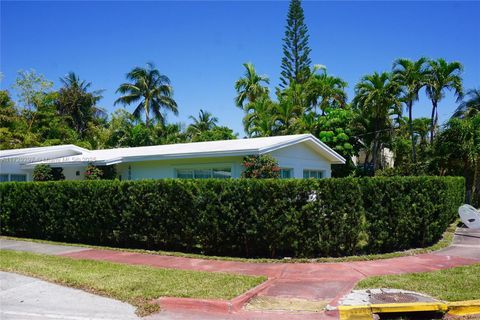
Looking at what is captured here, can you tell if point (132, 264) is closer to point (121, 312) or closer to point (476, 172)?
point (121, 312)

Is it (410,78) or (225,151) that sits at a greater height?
(410,78)

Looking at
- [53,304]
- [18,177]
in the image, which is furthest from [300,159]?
Result: [18,177]

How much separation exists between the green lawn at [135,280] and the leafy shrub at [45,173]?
827 centimetres

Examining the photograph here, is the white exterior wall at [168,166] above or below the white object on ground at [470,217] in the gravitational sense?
above

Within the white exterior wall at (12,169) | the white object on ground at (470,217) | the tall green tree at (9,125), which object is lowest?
the white object on ground at (470,217)

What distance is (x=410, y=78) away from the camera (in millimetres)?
29562

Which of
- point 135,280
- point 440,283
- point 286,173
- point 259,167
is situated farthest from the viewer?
point 286,173

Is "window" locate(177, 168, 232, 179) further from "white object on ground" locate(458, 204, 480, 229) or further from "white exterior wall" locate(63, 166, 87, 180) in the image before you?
"white object on ground" locate(458, 204, 480, 229)

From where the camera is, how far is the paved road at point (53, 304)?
647 cm

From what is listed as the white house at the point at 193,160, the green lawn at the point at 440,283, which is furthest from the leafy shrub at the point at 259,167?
the green lawn at the point at 440,283

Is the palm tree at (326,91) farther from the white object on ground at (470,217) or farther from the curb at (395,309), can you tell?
the curb at (395,309)

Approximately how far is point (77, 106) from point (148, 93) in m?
7.26

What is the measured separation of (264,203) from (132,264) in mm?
3470

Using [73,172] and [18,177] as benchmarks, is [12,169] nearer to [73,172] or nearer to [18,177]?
[18,177]
